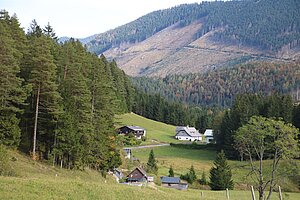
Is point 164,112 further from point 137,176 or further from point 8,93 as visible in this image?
point 8,93

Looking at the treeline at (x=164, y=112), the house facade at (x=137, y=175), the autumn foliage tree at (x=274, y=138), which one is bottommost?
the house facade at (x=137, y=175)

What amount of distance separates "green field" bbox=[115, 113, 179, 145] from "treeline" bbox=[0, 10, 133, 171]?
62519mm

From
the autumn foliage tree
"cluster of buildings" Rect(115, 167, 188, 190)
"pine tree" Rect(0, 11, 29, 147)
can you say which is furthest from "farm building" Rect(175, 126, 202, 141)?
"pine tree" Rect(0, 11, 29, 147)

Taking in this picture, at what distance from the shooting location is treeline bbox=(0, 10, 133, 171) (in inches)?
1341

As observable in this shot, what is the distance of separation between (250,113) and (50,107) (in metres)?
67.2

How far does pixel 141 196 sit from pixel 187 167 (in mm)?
52460

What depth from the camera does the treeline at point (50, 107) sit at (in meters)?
34.1

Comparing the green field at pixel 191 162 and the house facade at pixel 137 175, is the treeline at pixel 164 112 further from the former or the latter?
the house facade at pixel 137 175

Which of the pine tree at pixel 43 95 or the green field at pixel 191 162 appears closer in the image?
the pine tree at pixel 43 95

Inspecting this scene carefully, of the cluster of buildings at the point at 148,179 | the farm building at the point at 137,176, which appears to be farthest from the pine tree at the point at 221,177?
the farm building at the point at 137,176

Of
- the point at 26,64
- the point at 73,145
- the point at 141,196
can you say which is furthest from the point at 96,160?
the point at 141,196

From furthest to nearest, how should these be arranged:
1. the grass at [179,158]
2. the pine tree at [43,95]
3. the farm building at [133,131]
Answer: the farm building at [133,131]
the grass at [179,158]
the pine tree at [43,95]

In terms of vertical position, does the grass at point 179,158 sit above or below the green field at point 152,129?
below

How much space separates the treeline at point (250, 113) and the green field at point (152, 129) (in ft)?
70.2
